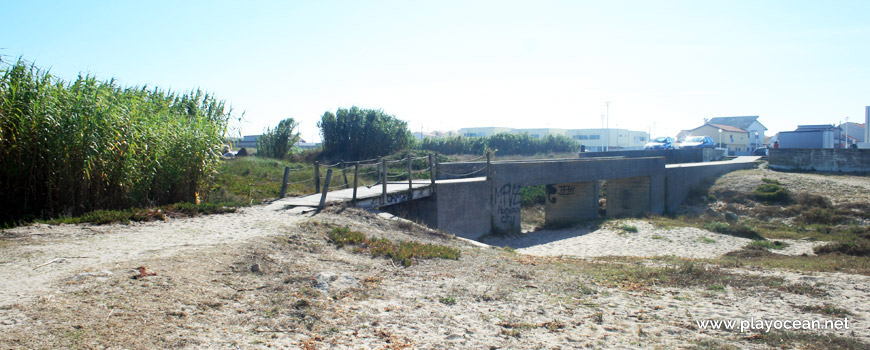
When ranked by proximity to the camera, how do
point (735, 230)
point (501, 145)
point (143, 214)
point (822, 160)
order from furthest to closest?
point (501, 145) → point (822, 160) → point (735, 230) → point (143, 214)

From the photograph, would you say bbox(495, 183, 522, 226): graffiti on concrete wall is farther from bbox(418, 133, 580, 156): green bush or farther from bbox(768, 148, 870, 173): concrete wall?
bbox(418, 133, 580, 156): green bush

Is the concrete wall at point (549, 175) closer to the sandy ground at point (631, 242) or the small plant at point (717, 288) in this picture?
the sandy ground at point (631, 242)

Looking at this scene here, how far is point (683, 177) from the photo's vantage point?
29.9m

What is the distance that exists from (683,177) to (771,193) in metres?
4.30

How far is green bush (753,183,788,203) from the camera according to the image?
26.6 metres

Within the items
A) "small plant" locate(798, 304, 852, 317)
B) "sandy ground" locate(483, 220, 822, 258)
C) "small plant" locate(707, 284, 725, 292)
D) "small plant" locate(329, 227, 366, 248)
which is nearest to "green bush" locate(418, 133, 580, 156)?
"sandy ground" locate(483, 220, 822, 258)

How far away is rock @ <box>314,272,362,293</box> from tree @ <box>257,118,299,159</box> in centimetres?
2664

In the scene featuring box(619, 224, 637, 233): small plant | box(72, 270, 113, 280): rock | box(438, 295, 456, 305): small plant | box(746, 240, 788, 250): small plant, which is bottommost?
box(746, 240, 788, 250): small plant

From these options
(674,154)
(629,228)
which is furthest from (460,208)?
(674,154)

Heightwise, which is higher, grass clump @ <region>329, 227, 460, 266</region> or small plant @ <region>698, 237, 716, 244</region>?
grass clump @ <region>329, 227, 460, 266</region>

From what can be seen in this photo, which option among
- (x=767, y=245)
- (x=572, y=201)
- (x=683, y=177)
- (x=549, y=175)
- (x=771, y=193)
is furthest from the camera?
(x=683, y=177)

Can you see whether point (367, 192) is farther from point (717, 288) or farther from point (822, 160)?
point (822, 160)

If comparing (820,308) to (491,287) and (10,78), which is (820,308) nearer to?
(491,287)

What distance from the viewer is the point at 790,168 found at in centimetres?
3388
